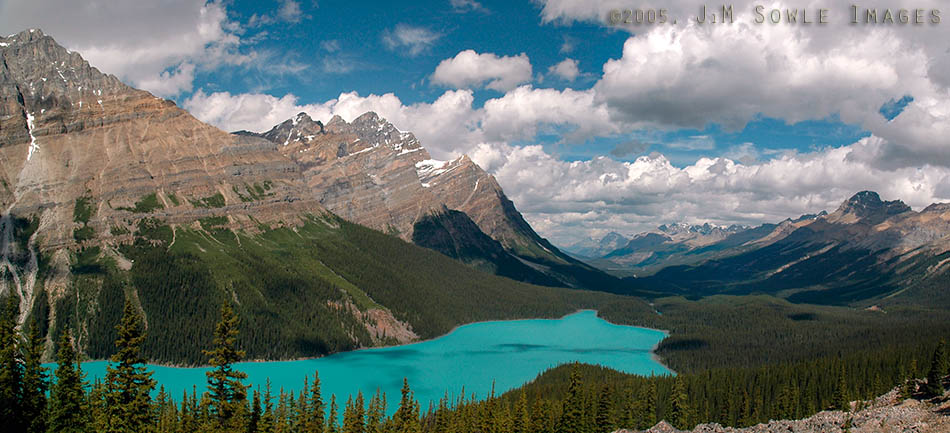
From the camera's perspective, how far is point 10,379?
49125 mm

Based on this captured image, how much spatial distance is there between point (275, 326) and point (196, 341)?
26.5 m

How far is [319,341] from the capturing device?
199 m

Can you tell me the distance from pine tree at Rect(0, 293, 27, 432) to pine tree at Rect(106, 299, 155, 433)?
10375mm

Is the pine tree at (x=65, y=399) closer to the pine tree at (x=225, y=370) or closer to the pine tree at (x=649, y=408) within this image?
the pine tree at (x=225, y=370)

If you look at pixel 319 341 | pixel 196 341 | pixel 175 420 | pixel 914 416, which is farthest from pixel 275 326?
pixel 914 416

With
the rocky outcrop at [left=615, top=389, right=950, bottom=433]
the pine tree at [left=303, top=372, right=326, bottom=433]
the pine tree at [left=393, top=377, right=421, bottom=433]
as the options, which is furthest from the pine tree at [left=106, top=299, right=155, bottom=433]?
the rocky outcrop at [left=615, top=389, right=950, bottom=433]

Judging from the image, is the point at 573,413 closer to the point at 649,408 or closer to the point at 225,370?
the point at 649,408

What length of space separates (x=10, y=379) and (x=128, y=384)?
12.9m

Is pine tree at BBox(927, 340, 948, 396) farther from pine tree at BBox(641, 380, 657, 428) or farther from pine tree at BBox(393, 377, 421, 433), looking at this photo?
pine tree at BBox(393, 377, 421, 433)

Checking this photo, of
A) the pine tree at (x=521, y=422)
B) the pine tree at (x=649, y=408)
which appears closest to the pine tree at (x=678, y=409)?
the pine tree at (x=649, y=408)

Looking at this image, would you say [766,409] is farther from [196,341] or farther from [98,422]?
[196,341]

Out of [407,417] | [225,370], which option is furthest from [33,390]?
[407,417]

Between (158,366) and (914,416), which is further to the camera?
(158,366)

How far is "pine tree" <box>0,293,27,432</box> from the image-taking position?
4894 cm
